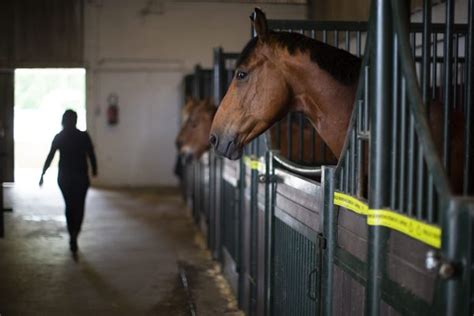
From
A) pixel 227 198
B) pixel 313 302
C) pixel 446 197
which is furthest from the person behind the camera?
pixel 227 198

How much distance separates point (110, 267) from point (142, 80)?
247 inches

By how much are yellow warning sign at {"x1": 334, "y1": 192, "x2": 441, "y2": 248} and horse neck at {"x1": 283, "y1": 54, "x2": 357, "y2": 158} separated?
0.81 meters

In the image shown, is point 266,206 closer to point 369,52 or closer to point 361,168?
point 361,168

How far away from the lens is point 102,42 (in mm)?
10555

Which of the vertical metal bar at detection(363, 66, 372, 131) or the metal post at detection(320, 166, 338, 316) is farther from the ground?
the vertical metal bar at detection(363, 66, 372, 131)

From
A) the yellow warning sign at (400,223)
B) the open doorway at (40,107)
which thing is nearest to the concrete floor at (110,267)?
the open doorway at (40,107)

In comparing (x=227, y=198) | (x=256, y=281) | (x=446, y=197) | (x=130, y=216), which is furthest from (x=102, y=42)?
(x=446, y=197)

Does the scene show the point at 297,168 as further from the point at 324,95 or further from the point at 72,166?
the point at 72,166

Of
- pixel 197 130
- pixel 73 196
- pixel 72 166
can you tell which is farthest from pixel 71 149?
pixel 197 130

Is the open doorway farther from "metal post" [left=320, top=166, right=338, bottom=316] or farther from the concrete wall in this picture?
"metal post" [left=320, top=166, right=338, bottom=316]

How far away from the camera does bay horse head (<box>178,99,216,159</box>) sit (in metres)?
6.80

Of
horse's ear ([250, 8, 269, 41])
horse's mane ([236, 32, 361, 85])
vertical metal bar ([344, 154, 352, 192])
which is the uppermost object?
horse's ear ([250, 8, 269, 41])

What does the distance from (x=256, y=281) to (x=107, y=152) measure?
7.83 meters

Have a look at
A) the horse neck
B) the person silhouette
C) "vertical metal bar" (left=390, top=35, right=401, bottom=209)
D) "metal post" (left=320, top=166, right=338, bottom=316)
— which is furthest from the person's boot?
"vertical metal bar" (left=390, top=35, right=401, bottom=209)
